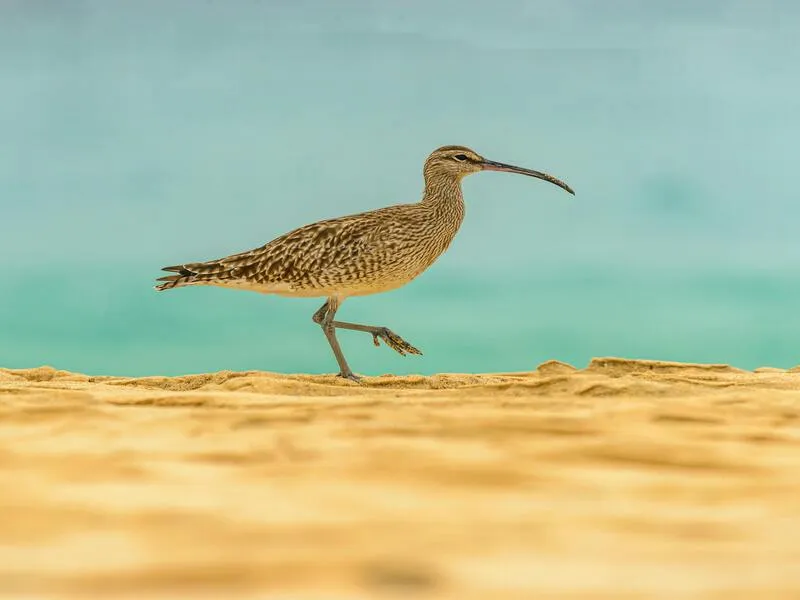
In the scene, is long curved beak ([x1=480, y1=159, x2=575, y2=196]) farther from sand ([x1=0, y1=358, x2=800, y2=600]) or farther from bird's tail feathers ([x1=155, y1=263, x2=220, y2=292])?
sand ([x1=0, y1=358, x2=800, y2=600])

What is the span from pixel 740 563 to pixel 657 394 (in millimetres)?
3515

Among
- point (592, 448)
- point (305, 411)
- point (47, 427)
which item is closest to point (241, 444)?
point (305, 411)

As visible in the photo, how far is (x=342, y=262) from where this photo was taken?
952cm

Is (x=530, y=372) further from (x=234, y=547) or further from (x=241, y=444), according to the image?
(x=234, y=547)

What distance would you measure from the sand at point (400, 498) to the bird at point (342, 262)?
350cm

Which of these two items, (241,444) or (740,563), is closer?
(740,563)

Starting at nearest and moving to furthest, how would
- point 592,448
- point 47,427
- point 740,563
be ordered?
1. point 740,563
2. point 592,448
3. point 47,427

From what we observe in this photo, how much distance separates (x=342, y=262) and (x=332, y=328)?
2.44 feet

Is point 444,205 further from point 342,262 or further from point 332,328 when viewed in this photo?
point 332,328

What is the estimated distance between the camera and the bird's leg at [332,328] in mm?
9695

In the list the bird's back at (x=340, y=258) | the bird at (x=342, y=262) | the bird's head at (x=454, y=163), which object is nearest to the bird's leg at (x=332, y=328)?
the bird at (x=342, y=262)

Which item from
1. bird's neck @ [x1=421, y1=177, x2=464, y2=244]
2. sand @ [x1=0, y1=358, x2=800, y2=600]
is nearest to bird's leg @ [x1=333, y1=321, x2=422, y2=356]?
bird's neck @ [x1=421, y1=177, x2=464, y2=244]

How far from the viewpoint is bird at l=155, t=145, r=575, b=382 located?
9.59 m

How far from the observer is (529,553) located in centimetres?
322
